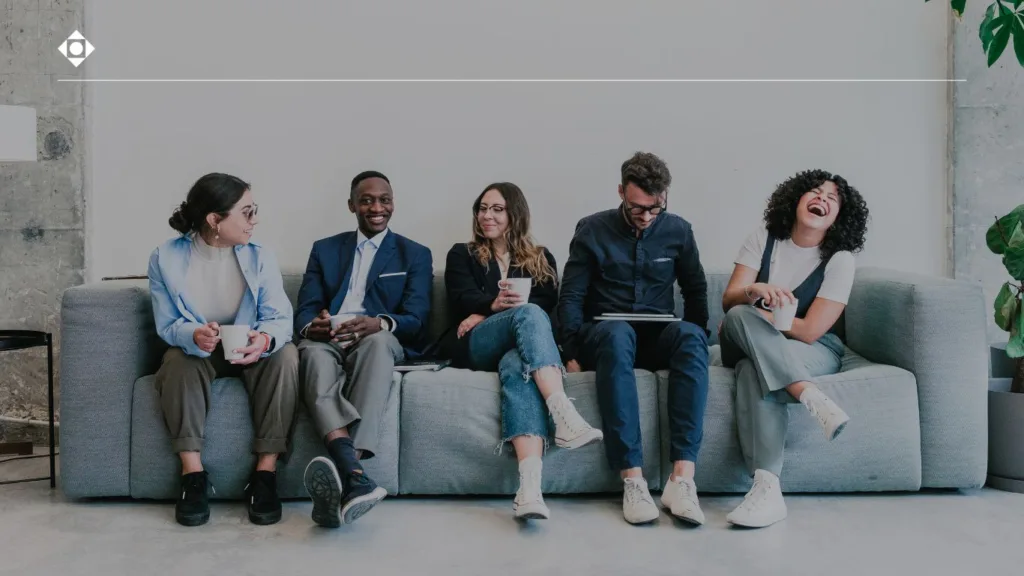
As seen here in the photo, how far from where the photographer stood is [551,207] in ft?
11.7

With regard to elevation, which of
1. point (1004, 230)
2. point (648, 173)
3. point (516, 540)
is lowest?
point (516, 540)

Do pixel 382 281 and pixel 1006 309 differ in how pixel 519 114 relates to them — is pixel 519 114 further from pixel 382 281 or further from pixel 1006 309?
pixel 1006 309

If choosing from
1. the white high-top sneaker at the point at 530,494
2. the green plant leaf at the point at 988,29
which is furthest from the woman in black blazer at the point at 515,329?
the green plant leaf at the point at 988,29

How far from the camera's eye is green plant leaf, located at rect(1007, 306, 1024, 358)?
2670mm

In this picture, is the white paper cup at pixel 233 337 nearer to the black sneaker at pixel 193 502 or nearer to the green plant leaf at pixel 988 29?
the black sneaker at pixel 193 502

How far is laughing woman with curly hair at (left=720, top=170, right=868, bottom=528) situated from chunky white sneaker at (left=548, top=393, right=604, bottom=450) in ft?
1.40

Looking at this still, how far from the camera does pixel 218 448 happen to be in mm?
2545

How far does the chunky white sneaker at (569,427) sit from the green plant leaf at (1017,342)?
1265 millimetres

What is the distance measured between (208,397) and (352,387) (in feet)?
1.30

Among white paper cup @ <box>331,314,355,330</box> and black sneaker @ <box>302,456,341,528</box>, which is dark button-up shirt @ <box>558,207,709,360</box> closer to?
white paper cup @ <box>331,314,355,330</box>

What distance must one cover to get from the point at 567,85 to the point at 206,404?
1860mm

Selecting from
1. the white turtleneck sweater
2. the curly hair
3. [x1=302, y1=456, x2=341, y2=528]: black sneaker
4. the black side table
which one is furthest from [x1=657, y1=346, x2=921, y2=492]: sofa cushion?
the black side table

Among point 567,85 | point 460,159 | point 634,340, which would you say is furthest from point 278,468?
point 567,85

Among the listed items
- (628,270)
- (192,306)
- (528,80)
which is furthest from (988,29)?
(192,306)
